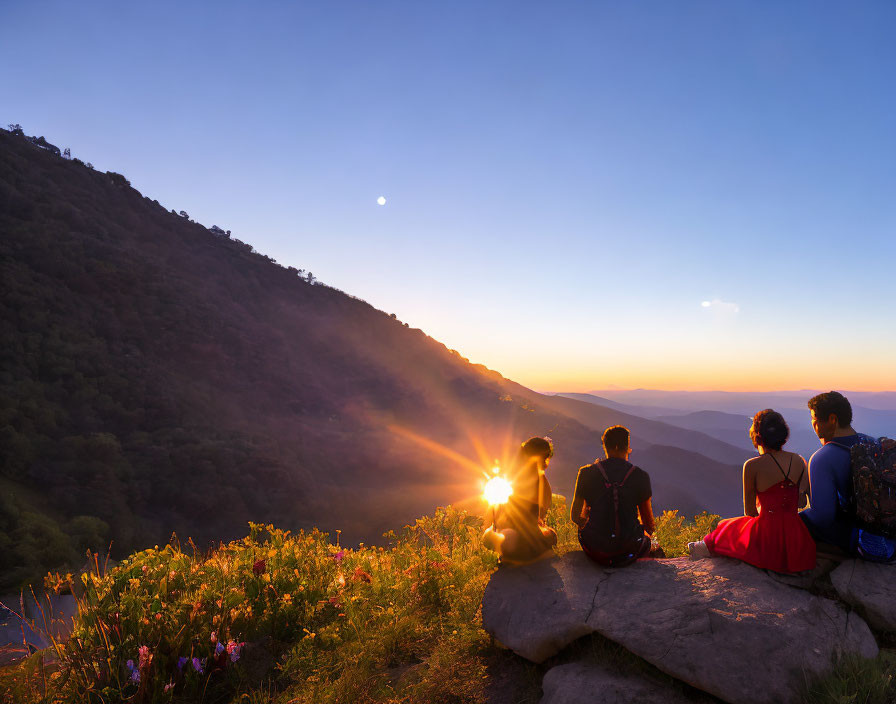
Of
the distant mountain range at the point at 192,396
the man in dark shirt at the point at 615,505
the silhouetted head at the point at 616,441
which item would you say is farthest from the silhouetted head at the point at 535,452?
the distant mountain range at the point at 192,396

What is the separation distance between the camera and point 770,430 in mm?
3840

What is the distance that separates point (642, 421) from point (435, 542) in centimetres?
17781

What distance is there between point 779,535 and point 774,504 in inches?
10.5

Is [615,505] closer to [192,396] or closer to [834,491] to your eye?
[834,491]

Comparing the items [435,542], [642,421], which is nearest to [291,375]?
[435,542]

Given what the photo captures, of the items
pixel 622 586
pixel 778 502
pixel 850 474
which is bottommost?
pixel 622 586

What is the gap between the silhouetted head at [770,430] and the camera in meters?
Answer: 3.84

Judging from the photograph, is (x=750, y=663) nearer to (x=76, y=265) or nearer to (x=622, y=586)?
(x=622, y=586)

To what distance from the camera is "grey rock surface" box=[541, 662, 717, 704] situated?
2.93 m

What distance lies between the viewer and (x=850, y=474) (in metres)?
3.66

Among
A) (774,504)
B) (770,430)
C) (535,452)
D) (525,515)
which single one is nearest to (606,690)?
→ (525,515)

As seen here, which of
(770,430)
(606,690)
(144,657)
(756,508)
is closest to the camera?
(606,690)

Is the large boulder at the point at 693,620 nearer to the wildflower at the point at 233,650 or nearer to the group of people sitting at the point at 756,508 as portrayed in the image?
the group of people sitting at the point at 756,508

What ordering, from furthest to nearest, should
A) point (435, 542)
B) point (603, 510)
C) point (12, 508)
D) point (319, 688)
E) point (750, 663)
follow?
point (12, 508)
point (435, 542)
point (603, 510)
point (319, 688)
point (750, 663)
